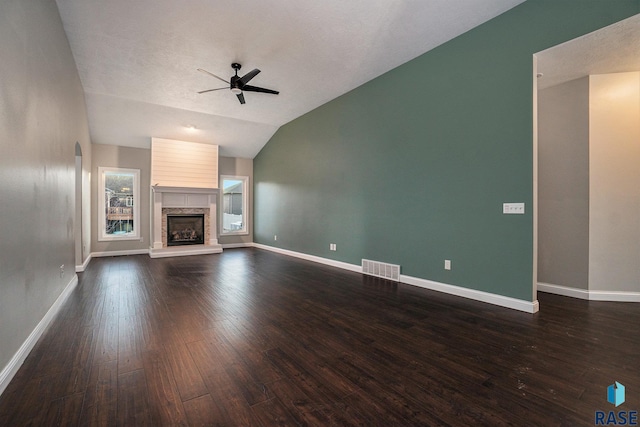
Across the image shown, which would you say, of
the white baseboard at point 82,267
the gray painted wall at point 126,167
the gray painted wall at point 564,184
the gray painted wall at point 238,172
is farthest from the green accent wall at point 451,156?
the gray painted wall at point 126,167

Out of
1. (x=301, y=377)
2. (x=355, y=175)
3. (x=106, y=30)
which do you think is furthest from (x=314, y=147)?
(x=301, y=377)

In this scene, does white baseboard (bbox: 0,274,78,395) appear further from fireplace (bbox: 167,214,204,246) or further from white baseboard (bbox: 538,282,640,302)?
white baseboard (bbox: 538,282,640,302)

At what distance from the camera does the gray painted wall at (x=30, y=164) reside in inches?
69.8

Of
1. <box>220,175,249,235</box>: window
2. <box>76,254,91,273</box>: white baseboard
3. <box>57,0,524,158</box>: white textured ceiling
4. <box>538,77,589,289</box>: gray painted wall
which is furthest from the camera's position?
<box>220,175,249,235</box>: window

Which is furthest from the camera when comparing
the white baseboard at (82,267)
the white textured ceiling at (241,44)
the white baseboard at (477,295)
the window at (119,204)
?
the window at (119,204)

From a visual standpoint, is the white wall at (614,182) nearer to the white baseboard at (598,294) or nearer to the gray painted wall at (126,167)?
the white baseboard at (598,294)

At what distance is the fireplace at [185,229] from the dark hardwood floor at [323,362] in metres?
3.94

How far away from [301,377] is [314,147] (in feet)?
16.6

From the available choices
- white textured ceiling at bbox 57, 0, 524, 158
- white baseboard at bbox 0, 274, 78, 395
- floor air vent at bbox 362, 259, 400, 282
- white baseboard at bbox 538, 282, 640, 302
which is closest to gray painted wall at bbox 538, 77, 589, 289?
white baseboard at bbox 538, 282, 640, 302

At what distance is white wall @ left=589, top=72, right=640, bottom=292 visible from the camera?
332cm

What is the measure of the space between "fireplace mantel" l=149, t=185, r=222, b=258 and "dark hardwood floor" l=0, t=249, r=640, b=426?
3.52 m

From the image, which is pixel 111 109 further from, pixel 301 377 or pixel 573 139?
pixel 573 139

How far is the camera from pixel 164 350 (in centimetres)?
216

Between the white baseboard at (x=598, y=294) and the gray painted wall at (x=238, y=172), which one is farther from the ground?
the gray painted wall at (x=238, y=172)
